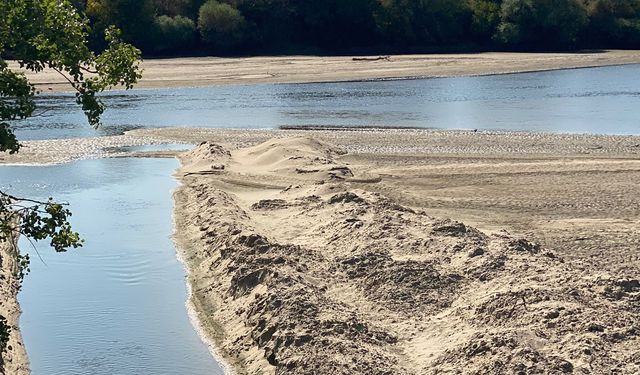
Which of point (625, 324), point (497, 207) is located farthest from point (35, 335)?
point (497, 207)

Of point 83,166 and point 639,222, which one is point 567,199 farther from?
point 83,166

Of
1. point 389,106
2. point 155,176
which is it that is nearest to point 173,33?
point 389,106

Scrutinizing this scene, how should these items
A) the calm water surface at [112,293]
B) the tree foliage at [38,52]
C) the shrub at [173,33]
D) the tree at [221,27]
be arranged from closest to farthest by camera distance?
the tree foliage at [38,52], the calm water surface at [112,293], the shrub at [173,33], the tree at [221,27]

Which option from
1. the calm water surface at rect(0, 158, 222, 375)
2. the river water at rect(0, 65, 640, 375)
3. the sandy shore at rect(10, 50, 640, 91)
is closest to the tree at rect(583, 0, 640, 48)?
the sandy shore at rect(10, 50, 640, 91)

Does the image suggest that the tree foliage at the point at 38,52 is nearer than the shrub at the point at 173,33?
Yes

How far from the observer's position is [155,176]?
27.5 meters

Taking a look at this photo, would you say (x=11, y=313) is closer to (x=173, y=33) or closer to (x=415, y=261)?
(x=415, y=261)

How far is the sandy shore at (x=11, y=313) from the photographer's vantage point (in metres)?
13.0

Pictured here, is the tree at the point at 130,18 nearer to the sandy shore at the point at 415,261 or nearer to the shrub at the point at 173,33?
the shrub at the point at 173,33

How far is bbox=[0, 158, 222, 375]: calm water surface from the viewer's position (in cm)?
1356

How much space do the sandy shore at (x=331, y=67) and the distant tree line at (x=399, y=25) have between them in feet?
14.7

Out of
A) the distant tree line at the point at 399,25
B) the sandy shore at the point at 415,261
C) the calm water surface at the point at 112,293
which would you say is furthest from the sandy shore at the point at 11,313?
the distant tree line at the point at 399,25

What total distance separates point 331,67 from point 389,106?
64.6 feet

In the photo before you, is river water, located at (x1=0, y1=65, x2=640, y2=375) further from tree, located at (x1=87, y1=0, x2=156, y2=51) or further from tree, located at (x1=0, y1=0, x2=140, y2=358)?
tree, located at (x1=87, y1=0, x2=156, y2=51)
